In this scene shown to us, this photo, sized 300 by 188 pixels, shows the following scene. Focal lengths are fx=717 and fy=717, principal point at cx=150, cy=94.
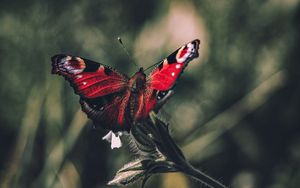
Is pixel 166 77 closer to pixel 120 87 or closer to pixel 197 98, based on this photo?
pixel 120 87

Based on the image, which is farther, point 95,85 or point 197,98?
point 197,98

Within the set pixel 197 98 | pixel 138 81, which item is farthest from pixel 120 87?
pixel 197 98

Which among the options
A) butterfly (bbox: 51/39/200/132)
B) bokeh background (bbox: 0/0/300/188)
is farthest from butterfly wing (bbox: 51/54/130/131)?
bokeh background (bbox: 0/0/300/188)

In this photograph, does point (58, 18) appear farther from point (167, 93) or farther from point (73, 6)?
point (167, 93)

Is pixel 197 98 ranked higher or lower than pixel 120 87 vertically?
higher

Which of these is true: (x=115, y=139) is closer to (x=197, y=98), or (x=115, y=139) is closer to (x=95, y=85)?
(x=95, y=85)

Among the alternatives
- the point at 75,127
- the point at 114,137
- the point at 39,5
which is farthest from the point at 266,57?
the point at 114,137
